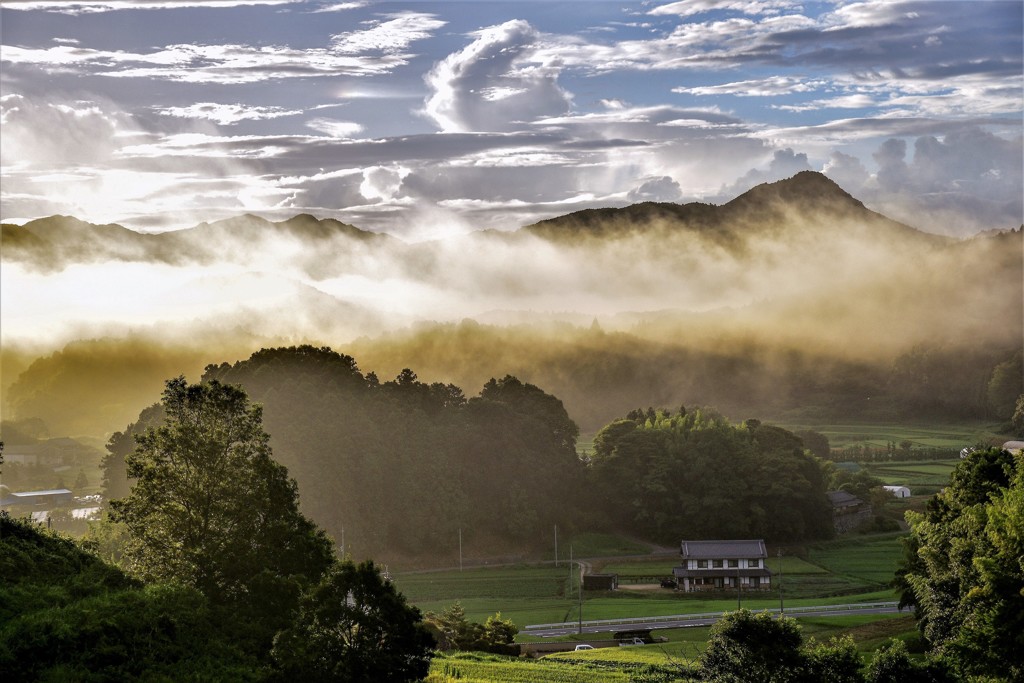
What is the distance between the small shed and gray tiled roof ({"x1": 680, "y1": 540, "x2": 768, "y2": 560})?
5.48 meters

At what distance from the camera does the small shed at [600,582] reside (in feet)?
238

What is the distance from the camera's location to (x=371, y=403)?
90312 millimetres

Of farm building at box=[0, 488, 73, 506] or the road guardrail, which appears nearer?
the road guardrail

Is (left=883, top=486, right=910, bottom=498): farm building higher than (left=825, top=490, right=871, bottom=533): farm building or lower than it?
higher

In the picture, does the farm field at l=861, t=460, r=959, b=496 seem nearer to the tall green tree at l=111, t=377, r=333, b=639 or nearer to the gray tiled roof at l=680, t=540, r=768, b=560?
the gray tiled roof at l=680, t=540, r=768, b=560

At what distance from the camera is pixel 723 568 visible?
7431 centimetres

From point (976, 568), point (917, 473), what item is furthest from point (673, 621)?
point (917, 473)

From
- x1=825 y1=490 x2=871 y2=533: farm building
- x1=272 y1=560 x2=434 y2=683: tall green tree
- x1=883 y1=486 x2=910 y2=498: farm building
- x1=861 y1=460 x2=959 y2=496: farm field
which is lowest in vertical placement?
x1=272 y1=560 x2=434 y2=683: tall green tree

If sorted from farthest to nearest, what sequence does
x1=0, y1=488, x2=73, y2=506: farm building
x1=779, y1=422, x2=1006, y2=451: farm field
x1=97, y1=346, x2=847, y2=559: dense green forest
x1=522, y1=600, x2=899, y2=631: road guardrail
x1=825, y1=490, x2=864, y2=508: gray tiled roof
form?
x1=779, y1=422, x2=1006, y2=451: farm field < x1=0, y1=488, x2=73, y2=506: farm building < x1=825, y1=490, x2=864, y2=508: gray tiled roof < x1=97, y1=346, x2=847, y2=559: dense green forest < x1=522, y1=600, x2=899, y2=631: road guardrail

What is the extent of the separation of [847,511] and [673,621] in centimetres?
3832

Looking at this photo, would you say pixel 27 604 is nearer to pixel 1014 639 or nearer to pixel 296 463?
pixel 1014 639

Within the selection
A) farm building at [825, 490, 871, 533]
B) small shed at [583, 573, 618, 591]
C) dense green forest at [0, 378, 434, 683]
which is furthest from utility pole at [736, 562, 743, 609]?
dense green forest at [0, 378, 434, 683]

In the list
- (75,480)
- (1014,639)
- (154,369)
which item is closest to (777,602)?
(1014,639)

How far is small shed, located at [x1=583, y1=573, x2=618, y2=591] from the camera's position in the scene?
72500 mm
